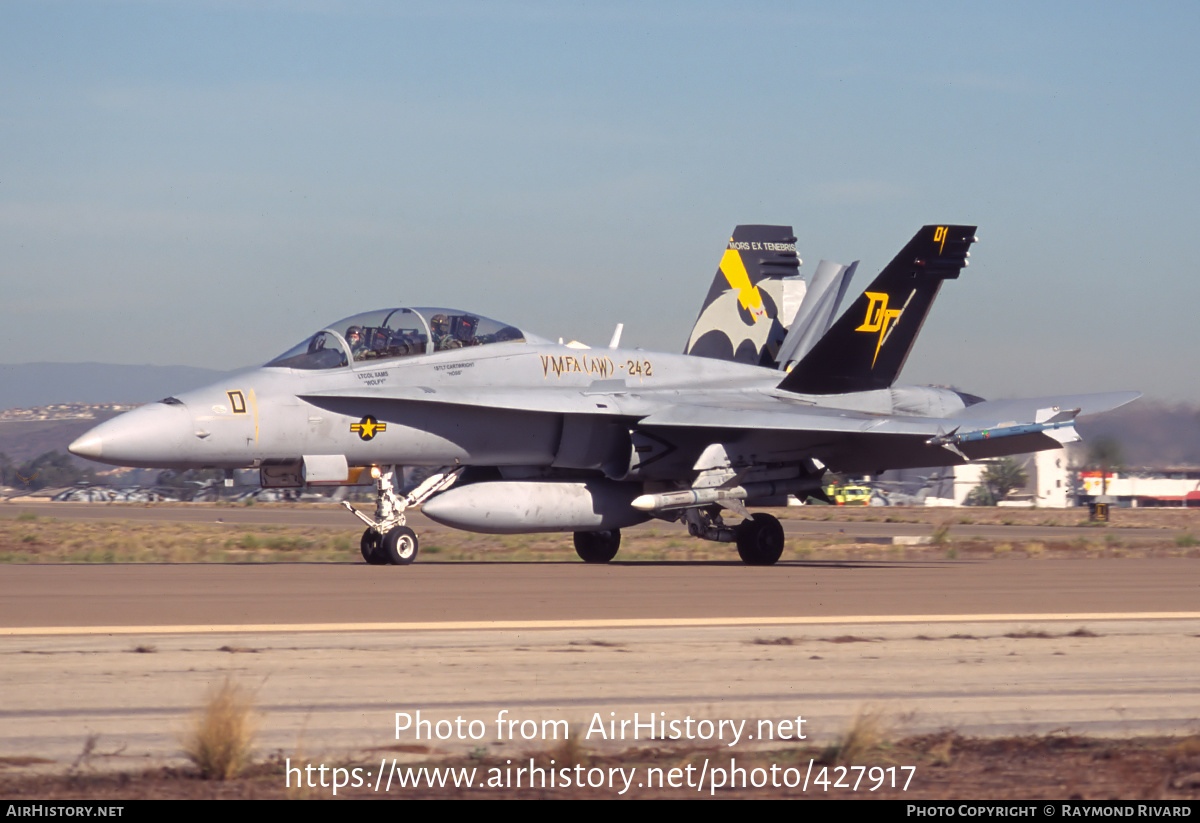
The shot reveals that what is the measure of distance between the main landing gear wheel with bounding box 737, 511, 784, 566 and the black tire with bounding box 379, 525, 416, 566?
15.4 ft

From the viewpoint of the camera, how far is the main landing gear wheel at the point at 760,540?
61.6 ft

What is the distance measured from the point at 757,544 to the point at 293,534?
52.8 feet

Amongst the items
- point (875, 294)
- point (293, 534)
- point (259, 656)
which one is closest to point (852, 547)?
point (875, 294)

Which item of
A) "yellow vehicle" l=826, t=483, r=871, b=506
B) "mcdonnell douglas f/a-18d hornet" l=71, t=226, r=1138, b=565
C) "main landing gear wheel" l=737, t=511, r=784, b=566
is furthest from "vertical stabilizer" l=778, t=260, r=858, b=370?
"yellow vehicle" l=826, t=483, r=871, b=506

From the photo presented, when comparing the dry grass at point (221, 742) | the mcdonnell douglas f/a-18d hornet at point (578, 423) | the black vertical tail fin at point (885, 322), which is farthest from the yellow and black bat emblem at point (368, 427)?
the dry grass at point (221, 742)

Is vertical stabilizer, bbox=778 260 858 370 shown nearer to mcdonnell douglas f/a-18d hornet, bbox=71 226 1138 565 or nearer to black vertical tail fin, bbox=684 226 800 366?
black vertical tail fin, bbox=684 226 800 366

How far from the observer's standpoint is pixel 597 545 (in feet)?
64.3

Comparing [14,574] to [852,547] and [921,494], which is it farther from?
[921,494]

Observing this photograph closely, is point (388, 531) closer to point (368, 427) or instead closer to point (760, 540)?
point (368, 427)

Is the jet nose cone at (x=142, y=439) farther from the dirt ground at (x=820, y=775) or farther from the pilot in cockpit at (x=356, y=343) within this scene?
the dirt ground at (x=820, y=775)

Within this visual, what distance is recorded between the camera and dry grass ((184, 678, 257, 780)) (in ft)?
17.4

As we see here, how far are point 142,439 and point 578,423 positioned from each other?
5.81m

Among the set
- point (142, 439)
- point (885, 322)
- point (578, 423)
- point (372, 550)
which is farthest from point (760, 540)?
point (142, 439)

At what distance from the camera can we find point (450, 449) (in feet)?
57.5
